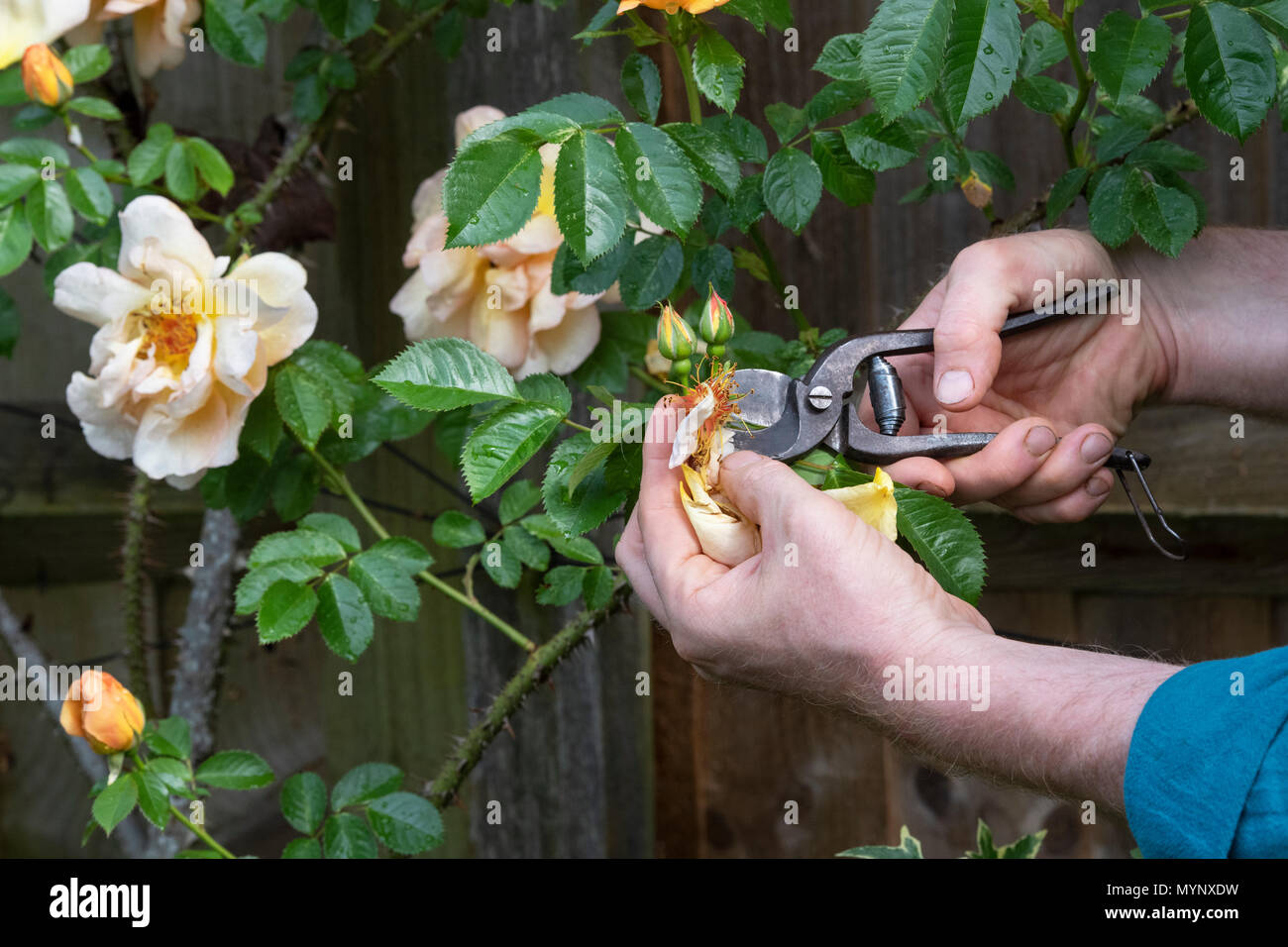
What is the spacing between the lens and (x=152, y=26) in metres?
1.14

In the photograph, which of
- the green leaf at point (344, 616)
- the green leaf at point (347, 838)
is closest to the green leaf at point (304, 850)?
the green leaf at point (347, 838)

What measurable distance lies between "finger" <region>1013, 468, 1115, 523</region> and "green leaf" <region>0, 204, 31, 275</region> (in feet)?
3.29

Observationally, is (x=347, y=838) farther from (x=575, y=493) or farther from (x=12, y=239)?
(x=12, y=239)

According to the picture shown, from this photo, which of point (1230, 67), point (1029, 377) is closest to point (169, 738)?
point (1029, 377)

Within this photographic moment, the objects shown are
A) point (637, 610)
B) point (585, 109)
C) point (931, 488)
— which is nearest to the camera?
point (585, 109)

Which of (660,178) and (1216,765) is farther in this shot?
(660,178)

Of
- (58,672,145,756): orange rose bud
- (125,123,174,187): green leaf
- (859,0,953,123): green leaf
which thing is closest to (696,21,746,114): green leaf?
(859,0,953,123): green leaf

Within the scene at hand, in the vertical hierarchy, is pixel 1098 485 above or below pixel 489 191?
below

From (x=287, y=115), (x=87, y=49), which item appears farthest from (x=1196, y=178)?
(x=87, y=49)

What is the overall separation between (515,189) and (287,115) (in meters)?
0.92

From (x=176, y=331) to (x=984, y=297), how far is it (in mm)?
772

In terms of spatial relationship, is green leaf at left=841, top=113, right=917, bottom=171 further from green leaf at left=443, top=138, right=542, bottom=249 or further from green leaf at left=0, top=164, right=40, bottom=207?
green leaf at left=0, top=164, right=40, bottom=207

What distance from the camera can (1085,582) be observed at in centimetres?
156
